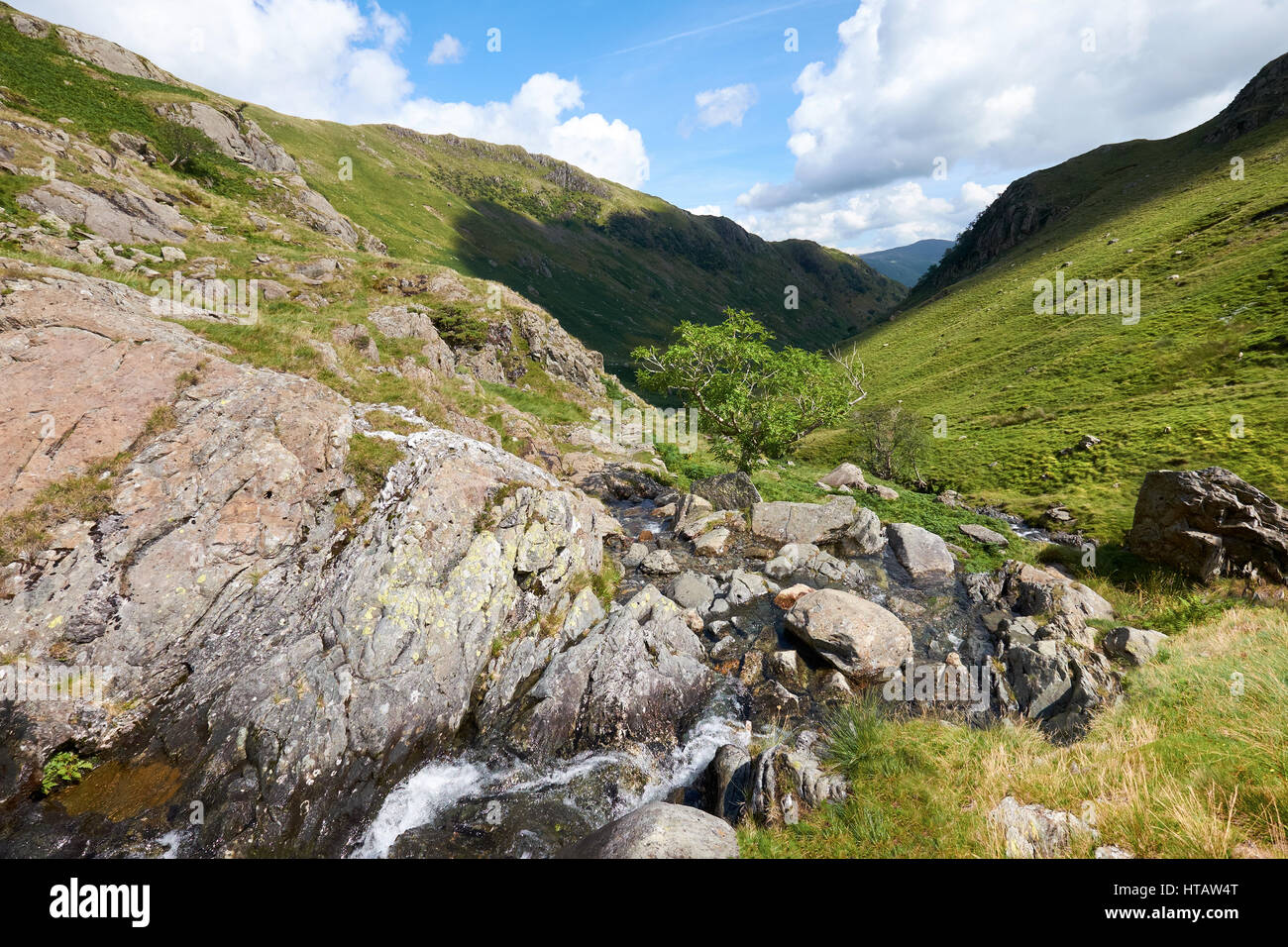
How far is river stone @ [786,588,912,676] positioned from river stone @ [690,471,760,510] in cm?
1139

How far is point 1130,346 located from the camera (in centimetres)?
5803

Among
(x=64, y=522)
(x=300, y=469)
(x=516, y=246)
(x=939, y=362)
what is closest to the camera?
(x=64, y=522)

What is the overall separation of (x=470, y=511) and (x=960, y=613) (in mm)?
19960

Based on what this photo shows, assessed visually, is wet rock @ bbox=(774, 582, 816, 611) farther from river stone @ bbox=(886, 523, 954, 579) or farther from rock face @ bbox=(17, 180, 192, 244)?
rock face @ bbox=(17, 180, 192, 244)

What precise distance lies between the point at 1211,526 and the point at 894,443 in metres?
26.0

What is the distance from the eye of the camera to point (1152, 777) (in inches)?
264

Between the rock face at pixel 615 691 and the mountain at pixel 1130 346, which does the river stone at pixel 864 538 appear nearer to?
the rock face at pixel 615 691

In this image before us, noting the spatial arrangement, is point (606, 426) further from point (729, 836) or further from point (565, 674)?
point (729, 836)

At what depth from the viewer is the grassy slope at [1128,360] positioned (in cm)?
3528

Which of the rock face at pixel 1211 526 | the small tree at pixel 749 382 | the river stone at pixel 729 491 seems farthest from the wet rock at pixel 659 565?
the rock face at pixel 1211 526

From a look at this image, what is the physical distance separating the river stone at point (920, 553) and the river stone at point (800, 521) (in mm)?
2589
